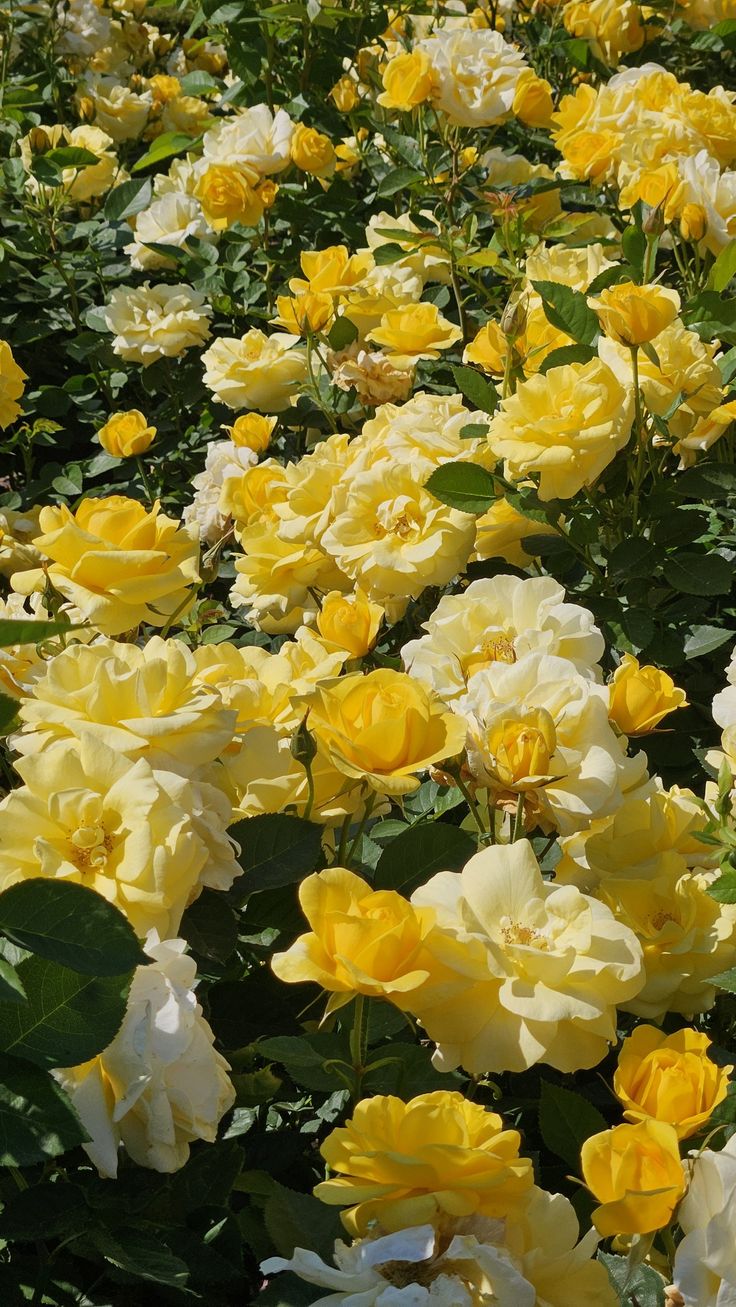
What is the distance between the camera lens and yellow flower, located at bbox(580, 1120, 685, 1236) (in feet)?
2.62

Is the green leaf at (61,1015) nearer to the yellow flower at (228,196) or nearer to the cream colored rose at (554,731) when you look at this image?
the cream colored rose at (554,731)

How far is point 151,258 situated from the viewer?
8.98 ft

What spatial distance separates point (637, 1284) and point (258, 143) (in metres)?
2.08

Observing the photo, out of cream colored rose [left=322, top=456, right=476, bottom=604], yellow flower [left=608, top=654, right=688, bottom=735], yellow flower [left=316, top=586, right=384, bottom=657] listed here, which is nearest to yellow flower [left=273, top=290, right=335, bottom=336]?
cream colored rose [left=322, top=456, right=476, bottom=604]

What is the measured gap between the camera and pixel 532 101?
2396 mm

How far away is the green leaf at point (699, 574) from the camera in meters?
1.60

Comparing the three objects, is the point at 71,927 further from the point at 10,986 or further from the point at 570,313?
the point at 570,313

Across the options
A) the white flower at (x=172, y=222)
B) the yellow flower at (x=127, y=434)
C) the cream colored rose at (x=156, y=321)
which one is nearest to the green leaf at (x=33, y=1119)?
the yellow flower at (x=127, y=434)

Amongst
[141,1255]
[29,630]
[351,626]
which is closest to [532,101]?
[351,626]

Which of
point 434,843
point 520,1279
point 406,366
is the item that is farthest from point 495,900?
point 406,366

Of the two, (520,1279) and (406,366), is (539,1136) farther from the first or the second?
(406,366)

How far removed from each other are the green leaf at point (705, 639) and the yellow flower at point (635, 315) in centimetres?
40

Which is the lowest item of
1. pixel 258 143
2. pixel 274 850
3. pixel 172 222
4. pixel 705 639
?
pixel 705 639

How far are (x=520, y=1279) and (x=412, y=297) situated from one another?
167cm
